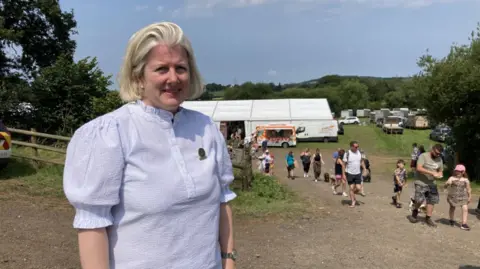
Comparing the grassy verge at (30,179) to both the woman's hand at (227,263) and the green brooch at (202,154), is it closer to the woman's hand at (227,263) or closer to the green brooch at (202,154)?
the woman's hand at (227,263)

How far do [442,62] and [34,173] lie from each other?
18.9m

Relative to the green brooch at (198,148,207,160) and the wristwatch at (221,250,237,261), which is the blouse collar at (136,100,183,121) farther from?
the wristwatch at (221,250,237,261)

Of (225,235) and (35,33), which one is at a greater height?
(35,33)

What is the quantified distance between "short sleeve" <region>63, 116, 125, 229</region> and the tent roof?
40.8 m

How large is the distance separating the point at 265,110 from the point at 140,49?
4434 cm

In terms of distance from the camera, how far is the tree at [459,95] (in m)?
20.4

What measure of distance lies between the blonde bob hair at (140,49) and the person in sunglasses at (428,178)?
910cm

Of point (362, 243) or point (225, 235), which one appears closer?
point (225, 235)

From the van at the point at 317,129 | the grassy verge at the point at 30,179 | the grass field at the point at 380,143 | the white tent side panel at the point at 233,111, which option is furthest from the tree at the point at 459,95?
the white tent side panel at the point at 233,111

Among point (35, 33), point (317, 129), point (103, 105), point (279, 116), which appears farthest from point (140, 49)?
point (279, 116)

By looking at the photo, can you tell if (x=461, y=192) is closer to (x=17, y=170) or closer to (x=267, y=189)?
(x=267, y=189)

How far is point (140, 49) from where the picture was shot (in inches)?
66.2

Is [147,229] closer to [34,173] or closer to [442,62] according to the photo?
[34,173]

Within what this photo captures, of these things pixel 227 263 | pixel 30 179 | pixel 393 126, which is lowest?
pixel 393 126
